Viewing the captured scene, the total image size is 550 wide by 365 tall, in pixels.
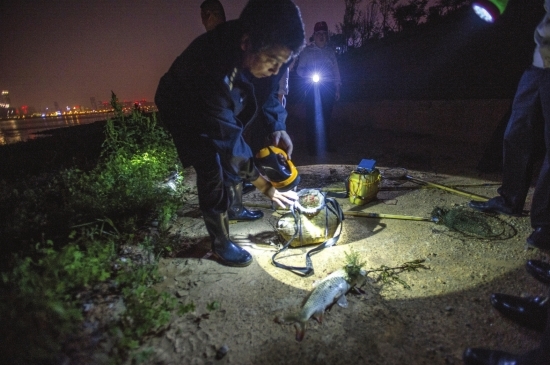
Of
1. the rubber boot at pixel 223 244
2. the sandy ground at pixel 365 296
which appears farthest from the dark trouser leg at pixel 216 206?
the sandy ground at pixel 365 296

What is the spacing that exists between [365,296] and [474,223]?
177 cm

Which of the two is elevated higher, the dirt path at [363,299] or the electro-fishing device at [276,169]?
the electro-fishing device at [276,169]

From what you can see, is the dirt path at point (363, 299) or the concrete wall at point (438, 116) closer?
the dirt path at point (363, 299)

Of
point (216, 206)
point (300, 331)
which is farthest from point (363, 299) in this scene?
point (216, 206)

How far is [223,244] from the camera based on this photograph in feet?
8.64

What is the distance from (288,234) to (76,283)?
1.74 m

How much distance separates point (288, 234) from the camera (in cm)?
283

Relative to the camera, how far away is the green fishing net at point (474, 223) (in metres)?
2.92

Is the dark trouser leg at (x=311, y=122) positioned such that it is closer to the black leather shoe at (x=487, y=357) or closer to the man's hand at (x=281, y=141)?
the man's hand at (x=281, y=141)

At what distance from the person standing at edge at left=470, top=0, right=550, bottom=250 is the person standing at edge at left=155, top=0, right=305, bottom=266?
2.24m

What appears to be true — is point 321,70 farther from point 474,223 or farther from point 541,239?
point 541,239

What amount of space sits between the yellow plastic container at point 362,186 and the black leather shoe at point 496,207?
1185 millimetres

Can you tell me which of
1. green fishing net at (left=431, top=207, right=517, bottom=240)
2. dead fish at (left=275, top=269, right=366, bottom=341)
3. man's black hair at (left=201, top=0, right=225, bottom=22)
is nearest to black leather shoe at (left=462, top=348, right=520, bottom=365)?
dead fish at (left=275, top=269, right=366, bottom=341)

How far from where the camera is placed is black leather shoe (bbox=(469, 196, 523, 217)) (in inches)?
126
